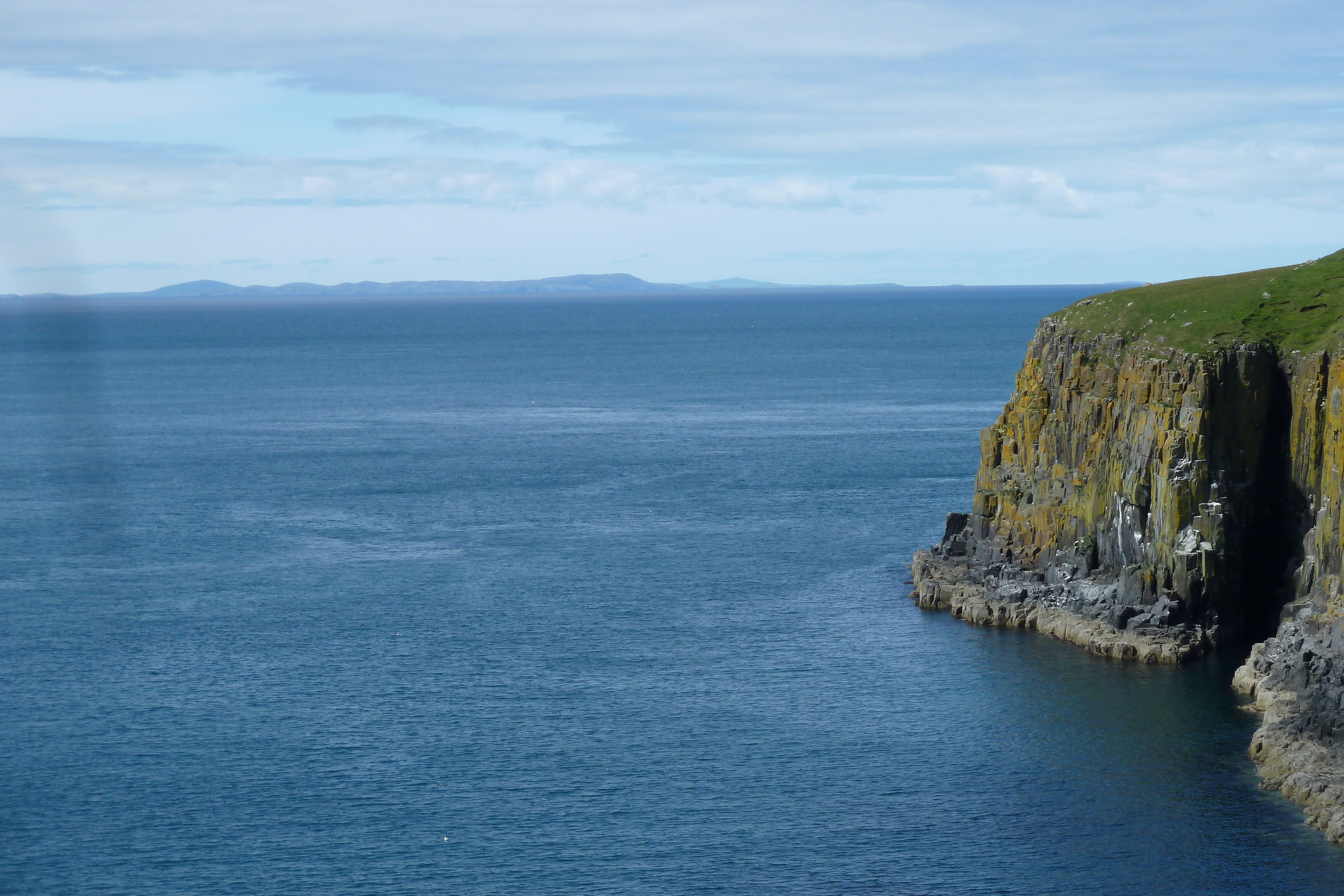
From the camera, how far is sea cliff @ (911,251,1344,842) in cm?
7738

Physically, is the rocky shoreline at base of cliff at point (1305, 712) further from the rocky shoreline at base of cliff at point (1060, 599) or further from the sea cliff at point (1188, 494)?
the rocky shoreline at base of cliff at point (1060, 599)

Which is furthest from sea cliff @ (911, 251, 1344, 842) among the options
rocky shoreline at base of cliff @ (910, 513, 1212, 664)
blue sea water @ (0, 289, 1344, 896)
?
blue sea water @ (0, 289, 1344, 896)

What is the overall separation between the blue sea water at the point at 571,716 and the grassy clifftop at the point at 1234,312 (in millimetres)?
19600

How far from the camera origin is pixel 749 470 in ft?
463

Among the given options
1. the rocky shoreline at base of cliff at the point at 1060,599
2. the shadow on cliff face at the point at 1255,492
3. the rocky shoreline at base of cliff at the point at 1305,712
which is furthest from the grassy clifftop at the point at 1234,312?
the rocky shoreline at base of cliff at the point at 1305,712

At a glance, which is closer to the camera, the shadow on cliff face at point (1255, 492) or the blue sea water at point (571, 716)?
the blue sea water at point (571, 716)

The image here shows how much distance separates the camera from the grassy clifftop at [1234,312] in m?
83.7

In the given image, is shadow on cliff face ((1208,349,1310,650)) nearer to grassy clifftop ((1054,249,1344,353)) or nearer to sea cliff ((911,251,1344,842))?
sea cliff ((911,251,1344,842))

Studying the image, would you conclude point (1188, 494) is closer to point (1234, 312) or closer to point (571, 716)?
point (1234, 312)

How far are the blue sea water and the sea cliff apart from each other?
2881 mm

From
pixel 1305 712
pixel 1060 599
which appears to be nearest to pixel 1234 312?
pixel 1060 599

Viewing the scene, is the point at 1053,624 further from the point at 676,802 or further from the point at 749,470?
the point at 749,470

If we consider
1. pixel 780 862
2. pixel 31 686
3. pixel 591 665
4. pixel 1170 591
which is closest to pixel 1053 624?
pixel 1170 591

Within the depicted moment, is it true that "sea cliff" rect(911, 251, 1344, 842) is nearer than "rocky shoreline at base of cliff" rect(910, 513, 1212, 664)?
Yes
